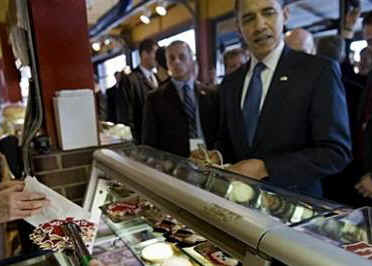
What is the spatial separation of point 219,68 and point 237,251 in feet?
19.5

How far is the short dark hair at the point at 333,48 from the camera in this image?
2.04 meters

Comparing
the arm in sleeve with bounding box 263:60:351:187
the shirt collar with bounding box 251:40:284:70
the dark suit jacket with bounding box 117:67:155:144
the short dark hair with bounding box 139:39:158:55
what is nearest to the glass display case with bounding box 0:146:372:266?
the arm in sleeve with bounding box 263:60:351:187

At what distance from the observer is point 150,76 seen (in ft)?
10.1

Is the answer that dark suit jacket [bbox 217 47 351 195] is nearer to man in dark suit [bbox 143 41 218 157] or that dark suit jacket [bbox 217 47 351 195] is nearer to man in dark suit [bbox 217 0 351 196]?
man in dark suit [bbox 217 0 351 196]

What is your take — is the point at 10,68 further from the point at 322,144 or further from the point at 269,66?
the point at 322,144

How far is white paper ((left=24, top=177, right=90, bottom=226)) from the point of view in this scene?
3.76 ft

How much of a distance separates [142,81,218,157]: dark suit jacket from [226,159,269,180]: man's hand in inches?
41.3

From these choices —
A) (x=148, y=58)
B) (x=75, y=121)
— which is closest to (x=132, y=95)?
(x=148, y=58)

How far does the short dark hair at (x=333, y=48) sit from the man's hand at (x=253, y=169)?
1.29 metres

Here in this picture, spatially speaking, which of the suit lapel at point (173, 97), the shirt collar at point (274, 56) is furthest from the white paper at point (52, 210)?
the suit lapel at point (173, 97)

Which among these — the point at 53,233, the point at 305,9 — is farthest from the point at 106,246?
the point at 305,9

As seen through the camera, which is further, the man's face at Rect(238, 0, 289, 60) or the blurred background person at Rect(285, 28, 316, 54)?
the blurred background person at Rect(285, 28, 316, 54)

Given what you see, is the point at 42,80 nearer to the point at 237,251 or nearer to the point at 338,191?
the point at 237,251

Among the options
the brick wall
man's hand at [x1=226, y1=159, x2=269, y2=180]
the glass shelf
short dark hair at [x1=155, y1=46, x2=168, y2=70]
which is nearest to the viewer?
the glass shelf
